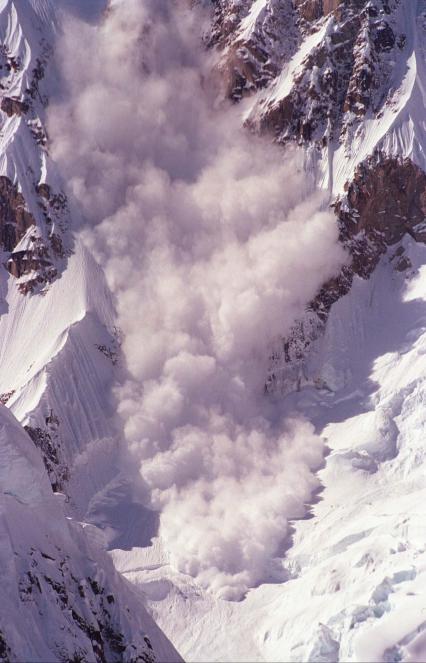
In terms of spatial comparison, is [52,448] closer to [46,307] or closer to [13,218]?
[46,307]

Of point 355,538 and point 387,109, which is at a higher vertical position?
point 387,109

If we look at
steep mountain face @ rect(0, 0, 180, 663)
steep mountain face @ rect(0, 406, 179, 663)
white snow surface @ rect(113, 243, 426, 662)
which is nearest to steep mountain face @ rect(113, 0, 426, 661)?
white snow surface @ rect(113, 243, 426, 662)

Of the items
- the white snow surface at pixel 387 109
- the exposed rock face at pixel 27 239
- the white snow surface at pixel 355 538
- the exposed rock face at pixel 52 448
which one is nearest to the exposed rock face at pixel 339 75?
the white snow surface at pixel 387 109

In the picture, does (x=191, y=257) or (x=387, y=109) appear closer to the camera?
(x=387, y=109)

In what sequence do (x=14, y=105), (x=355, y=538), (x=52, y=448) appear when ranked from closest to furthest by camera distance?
(x=355, y=538) < (x=52, y=448) < (x=14, y=105)

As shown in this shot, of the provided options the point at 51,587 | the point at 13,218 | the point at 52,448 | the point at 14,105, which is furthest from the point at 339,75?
the point at 51,587

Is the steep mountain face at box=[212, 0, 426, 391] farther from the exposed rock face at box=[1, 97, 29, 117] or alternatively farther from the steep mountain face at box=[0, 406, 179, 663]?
the steep mountain face at box=[0, 406, 179, 663]

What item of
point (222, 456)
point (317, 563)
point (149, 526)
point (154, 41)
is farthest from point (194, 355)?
point (154, 41)
